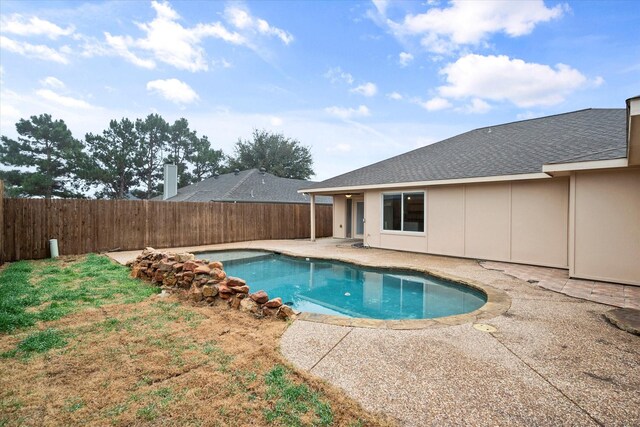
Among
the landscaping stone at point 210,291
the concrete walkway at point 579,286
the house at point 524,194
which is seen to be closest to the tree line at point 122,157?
the house at point 524,194

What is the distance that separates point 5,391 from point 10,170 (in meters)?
30.0

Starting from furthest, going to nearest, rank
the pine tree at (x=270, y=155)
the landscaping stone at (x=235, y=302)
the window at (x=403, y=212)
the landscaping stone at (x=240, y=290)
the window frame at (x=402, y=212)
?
the pine tree at (x=270, y=155), the window at (x=403, y=212), the window frame at (x=402, y=212), the landscaping stone at (x=240, y=290), the landscaping stone at (x=235, y=302)

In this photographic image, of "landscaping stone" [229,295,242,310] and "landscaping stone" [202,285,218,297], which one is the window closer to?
"landscaping stone" [229,295,242,310]

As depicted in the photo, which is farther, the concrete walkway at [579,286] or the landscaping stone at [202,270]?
the landscaping stone at [202,270]

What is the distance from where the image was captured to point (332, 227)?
55.9 feet

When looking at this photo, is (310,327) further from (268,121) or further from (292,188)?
(268,121)

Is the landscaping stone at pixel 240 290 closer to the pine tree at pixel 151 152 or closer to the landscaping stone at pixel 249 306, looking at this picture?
the landscaping stone at pixel 249 306

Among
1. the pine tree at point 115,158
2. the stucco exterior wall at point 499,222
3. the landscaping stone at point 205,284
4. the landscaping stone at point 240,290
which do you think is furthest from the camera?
the pine tree at point 115,158

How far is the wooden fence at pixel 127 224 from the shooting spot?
28.5ft

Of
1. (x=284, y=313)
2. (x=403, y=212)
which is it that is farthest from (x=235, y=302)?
(x=403, y=212)

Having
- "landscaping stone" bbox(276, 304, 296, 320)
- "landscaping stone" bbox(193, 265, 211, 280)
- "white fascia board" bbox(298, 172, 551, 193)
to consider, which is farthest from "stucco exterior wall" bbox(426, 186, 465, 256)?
"landscaping stone" bbox(193, 265, 211, 280)

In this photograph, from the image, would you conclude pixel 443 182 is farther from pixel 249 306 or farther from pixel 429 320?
pixel 249 306

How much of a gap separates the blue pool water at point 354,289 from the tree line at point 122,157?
77.6ft

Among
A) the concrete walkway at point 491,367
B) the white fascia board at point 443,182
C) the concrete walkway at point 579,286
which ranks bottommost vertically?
the concrete walkway at point 579,286
